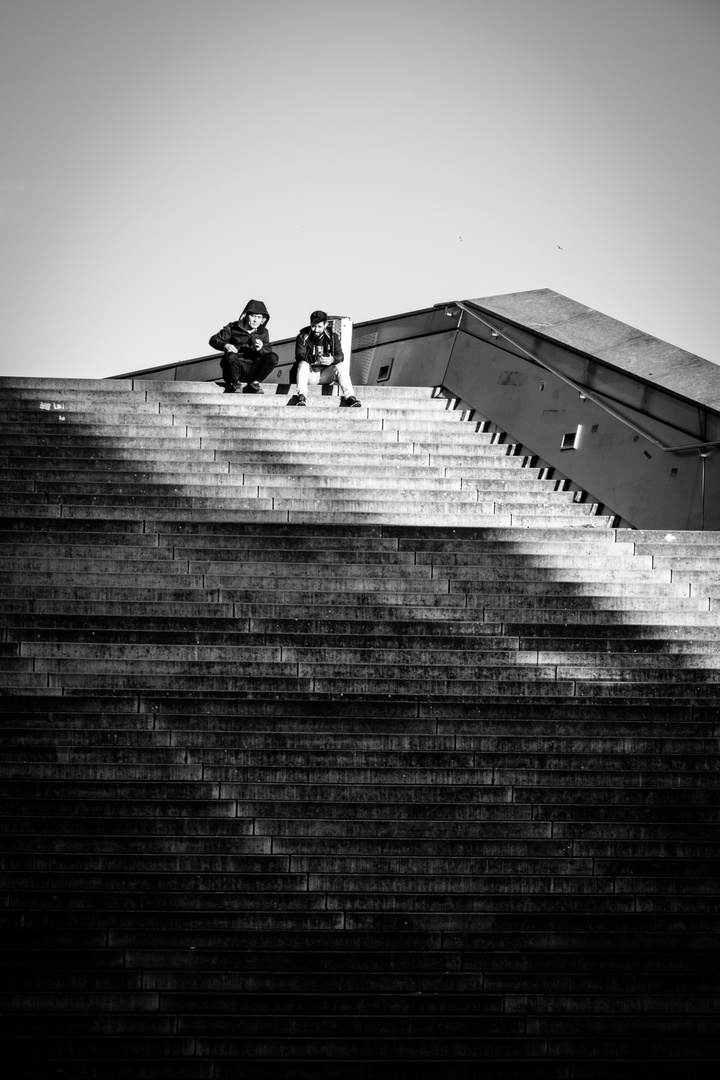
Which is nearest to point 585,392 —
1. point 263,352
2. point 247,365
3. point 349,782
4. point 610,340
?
point 610,340

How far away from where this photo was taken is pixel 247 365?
13.1 meters

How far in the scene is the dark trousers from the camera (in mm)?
12992

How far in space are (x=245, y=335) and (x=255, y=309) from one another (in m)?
0.28

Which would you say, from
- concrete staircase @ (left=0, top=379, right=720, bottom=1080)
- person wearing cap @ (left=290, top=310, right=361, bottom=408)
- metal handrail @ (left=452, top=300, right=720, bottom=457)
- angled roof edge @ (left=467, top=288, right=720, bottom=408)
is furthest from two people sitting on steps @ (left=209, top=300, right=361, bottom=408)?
concrete staircase @ (left=0, top=379, right=720, bottom=1080)

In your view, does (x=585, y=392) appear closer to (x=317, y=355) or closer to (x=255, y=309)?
(x=317, y=355)

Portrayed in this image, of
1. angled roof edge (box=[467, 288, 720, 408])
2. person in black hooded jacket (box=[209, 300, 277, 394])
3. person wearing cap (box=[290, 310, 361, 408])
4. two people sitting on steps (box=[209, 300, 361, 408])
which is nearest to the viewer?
angled roof edge (box=[467, 288, 720, 408])

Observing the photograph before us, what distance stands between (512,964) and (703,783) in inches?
71.2

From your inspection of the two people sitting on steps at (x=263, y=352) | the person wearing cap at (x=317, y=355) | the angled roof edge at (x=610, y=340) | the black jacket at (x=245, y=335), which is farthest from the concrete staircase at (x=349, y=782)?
the black jacket at (x=245, y=335)

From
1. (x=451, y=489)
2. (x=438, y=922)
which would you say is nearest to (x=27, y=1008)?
(x=438, y=922)

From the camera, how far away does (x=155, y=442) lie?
11.5 meters

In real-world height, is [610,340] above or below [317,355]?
above

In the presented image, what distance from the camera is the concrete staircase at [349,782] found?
6.01m

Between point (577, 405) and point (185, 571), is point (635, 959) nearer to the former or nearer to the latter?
point (185, 571)

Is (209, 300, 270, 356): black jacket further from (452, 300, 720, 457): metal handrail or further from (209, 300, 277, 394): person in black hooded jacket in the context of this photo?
(452, 300, 720, 457): metal handrail
